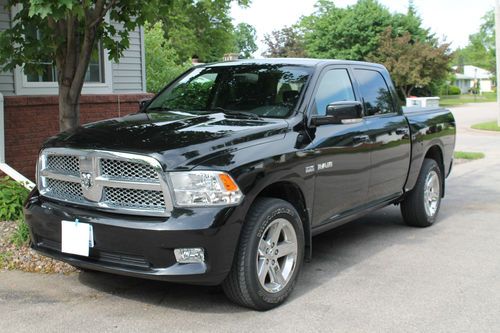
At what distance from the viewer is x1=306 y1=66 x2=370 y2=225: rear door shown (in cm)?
494

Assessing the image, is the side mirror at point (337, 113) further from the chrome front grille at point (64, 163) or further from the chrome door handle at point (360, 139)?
the chrome front grille at point (64, 163)

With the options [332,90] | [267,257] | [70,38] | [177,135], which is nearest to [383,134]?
[332,90]

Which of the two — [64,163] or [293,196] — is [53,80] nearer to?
[64,163]

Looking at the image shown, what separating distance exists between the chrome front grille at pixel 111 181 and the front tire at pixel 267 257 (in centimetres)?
63

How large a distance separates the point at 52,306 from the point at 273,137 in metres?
2.06

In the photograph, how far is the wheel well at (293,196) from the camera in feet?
14.9

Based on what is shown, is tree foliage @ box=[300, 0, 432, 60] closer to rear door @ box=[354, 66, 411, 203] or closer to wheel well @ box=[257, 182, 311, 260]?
rear door @ box=[354, 66, 411, 203]

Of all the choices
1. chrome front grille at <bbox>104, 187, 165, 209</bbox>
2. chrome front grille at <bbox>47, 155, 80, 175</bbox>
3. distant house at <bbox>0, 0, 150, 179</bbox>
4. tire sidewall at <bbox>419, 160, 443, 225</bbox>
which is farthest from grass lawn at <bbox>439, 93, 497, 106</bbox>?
chrome front grille at <bbox>104, 187, 165, 209</bbox>

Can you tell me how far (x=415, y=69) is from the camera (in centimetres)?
4500

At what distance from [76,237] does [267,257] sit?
1351 millimetres

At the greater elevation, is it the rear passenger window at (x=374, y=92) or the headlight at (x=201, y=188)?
the rear passenger window at (x=374, y=92)

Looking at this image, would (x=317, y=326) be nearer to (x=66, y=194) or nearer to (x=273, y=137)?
(x=273, y=137)

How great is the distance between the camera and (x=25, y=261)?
5.34 meters

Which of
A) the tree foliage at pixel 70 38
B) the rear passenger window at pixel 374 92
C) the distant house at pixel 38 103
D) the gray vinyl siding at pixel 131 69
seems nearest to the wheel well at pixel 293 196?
the rear passenger window at pixel 374 92
